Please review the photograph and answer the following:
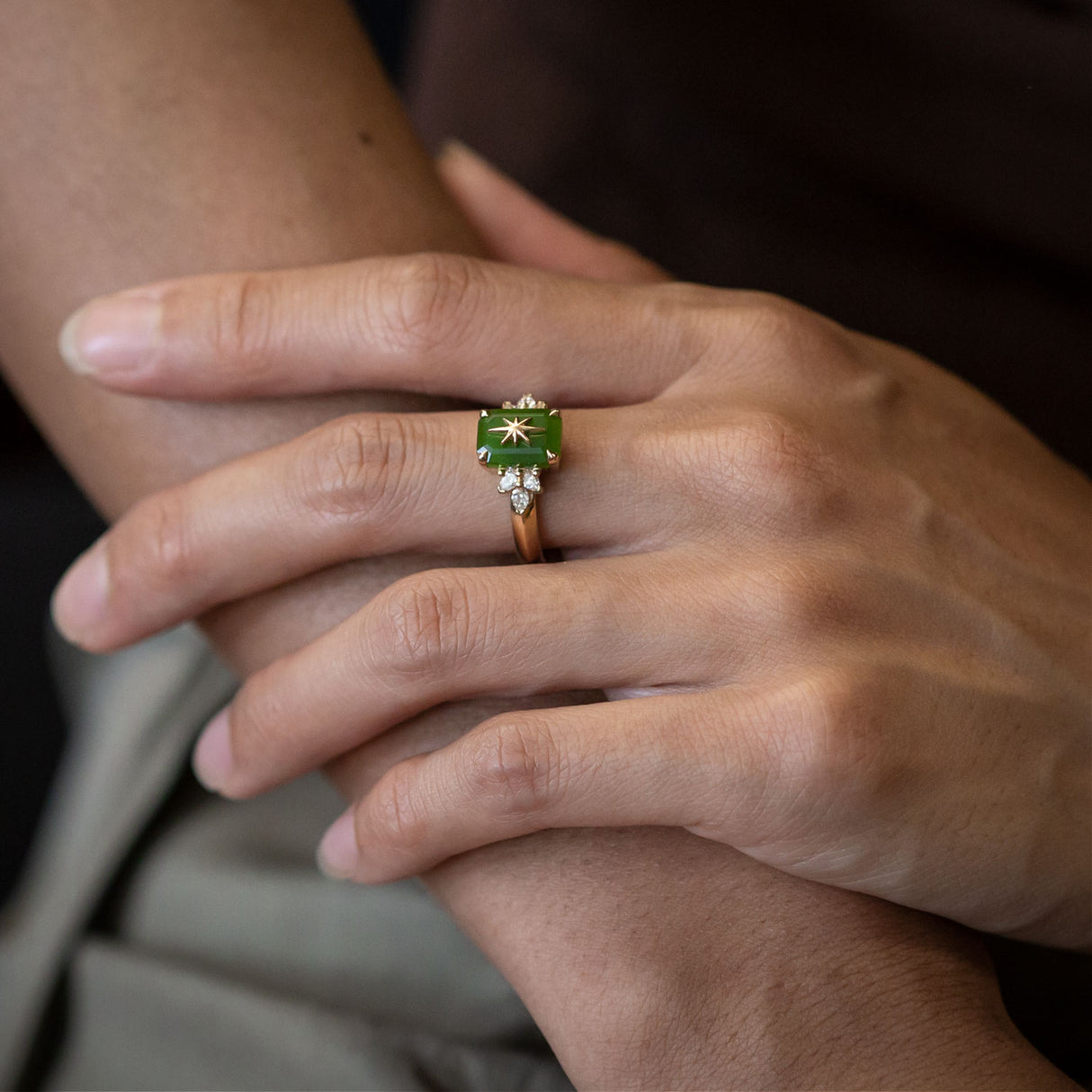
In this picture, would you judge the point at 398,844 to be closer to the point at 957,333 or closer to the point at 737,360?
the point at 737,360

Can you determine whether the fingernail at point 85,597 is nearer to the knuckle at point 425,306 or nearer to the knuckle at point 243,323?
the knuckle at point 243,323

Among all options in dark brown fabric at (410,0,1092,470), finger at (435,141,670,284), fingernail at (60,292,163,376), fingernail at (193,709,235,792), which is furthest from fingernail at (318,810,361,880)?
dark brown fabric at (410,0,1092,470)

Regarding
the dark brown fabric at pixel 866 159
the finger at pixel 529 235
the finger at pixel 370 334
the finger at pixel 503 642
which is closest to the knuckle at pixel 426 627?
the finger at pixel 503 642

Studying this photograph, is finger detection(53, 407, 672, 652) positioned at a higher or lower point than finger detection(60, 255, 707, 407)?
lower

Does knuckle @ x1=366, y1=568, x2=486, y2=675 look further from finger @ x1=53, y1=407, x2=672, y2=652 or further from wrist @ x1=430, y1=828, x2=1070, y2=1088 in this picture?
wrist @ x1=430, y1=828, x2=1070, y2=1088

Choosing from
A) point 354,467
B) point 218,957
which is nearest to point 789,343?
point 354,467

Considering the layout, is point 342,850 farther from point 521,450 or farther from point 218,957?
point 521,450
